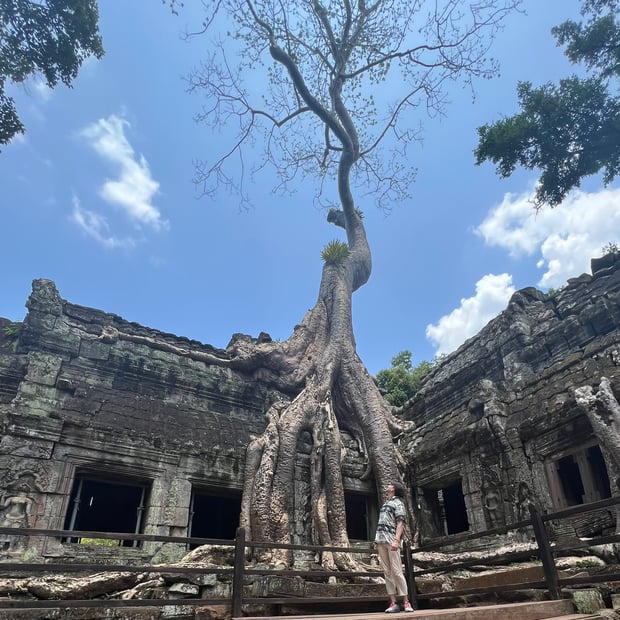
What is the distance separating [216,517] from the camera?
10570 mm

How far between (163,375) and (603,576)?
804 cm

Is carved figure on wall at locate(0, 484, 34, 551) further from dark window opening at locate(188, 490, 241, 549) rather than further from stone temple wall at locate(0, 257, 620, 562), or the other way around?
dark window opening at locate(188, 490, 241, 549)

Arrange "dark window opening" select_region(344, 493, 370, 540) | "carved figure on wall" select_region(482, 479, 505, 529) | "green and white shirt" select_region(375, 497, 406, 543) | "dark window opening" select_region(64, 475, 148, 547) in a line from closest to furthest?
"green and white shirt" select_region(375, 497, 406, 543) → "carved figure on wall" select_region(482, 479, 505, 529) → "dark window opening" select_region(344, 493, 370, 540) → "dark window opening" select_region(64, 475, 148, 547)

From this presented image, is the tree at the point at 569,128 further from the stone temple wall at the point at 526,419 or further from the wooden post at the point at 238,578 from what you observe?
the wooden post at the point at 238,578

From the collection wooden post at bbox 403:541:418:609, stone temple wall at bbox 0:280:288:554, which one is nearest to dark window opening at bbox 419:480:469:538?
Result: stone temple wall at bbox 0:280:288:554

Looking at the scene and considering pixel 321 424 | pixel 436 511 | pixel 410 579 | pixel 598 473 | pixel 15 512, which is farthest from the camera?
pixel 436 511

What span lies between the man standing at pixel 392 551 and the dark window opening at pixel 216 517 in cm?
594

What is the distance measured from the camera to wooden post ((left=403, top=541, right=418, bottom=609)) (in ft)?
16.7

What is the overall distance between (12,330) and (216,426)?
411 centimetres

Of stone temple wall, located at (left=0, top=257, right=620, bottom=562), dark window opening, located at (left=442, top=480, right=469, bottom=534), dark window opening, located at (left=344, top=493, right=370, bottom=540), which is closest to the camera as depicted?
stone temple wall, located at (left=0, top=257, right=620, bottom=562)

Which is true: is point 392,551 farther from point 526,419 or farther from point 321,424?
point 321,424

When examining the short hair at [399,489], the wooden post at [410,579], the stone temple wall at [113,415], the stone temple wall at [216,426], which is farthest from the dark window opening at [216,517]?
the wooden post at [410,579]

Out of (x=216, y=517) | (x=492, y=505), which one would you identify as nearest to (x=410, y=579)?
(x=492, y=505)

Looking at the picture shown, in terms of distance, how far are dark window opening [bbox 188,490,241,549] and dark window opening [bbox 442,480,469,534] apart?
4.40 metres
